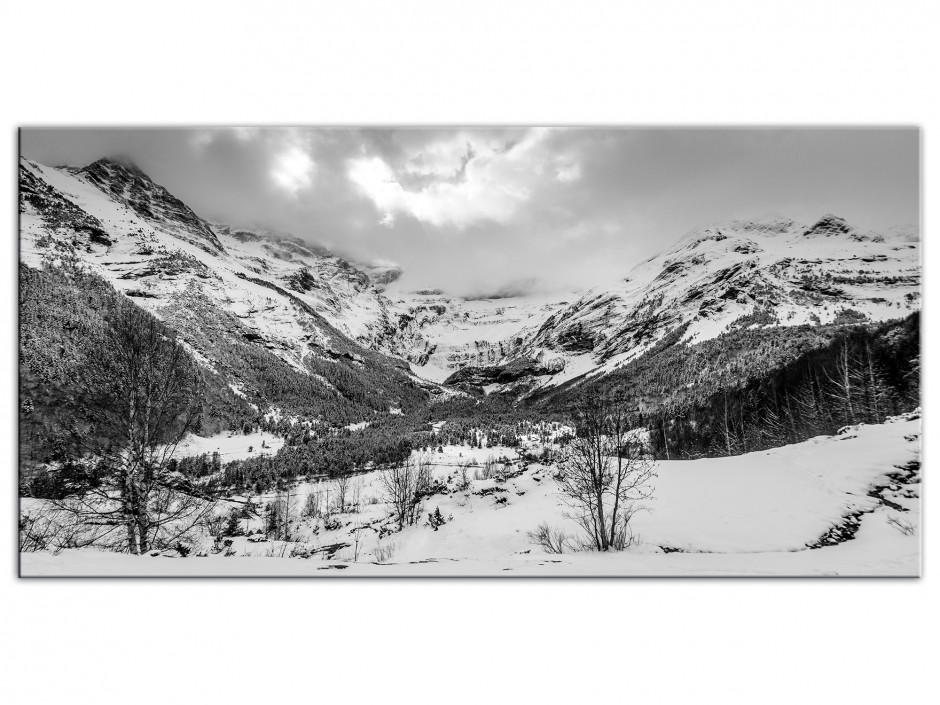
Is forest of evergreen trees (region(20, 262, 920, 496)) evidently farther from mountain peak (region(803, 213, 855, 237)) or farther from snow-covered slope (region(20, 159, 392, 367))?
snow-covered slope (region(20, 159, 392, 367))

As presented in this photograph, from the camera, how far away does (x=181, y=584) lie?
526 cm

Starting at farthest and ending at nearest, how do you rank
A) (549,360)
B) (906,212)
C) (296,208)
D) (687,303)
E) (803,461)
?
1. (549,360)
2. (687,303)
3. (296,208)
4. (803,461)
5. (906,212)

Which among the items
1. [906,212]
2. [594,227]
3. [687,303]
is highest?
[687,303]

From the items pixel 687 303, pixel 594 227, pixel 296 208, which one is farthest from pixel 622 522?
pixel 687 303

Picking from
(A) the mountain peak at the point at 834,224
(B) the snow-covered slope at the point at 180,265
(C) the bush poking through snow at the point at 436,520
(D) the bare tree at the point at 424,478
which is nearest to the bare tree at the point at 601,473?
(C) the bush poking through snow at the point at 436,520

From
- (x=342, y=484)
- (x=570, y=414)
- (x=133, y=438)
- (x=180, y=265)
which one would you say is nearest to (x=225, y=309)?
(x=180, y=265)

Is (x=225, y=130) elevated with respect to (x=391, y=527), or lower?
elevated

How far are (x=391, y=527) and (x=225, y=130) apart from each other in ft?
31.1

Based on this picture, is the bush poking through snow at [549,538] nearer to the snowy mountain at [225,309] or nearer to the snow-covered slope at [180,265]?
the snowy mountain at [225,309]

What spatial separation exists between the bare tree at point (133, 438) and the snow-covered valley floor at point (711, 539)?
28.4 inches

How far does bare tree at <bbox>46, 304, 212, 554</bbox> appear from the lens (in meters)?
5.87

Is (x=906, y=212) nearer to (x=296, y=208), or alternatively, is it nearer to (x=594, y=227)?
(x=594, y=227)

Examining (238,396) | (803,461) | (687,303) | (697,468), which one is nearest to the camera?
(803,461)

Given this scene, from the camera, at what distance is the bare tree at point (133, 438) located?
5.87 meters
